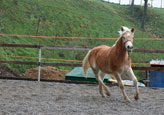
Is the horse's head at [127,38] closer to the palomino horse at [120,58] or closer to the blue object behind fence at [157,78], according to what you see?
the palomino horse at [120,58]

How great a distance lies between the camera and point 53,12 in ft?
93.3

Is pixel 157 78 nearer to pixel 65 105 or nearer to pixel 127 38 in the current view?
pixel 127 38

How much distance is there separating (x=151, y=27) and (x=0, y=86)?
35365 millimetres

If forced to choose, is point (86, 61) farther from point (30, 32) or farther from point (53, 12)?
point (53, 12)

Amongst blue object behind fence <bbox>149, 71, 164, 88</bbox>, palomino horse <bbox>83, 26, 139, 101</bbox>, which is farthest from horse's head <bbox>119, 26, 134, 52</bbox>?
blue object behind fence <bbox>149, 71, 164, 88</bbox>

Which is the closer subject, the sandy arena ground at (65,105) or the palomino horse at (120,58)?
the sandy arena ground at (65,105)

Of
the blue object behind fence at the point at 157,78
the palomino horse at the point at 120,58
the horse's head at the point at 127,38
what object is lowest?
the blue object behind fence at the point at 157,78

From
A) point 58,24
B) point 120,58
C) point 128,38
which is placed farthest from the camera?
point 58,24

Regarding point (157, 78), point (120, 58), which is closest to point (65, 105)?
point (120, 58)

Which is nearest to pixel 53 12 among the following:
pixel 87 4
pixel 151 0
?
pixel 87 4

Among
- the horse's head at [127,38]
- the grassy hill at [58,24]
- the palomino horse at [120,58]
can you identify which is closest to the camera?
the horse's head at [127,38]

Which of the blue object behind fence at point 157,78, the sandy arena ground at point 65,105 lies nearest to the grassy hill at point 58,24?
the blue object behind fence at point 157,78

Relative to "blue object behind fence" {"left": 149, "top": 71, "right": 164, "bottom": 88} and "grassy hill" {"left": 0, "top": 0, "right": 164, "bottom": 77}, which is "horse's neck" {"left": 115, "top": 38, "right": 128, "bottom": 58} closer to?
"blue object behind fence" {"left": 149, "top": 71, "right": 164, "bottom": 88}

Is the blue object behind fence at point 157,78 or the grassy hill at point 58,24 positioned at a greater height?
the grassy hill at point 58,24
